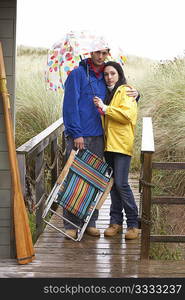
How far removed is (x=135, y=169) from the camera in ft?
30.4

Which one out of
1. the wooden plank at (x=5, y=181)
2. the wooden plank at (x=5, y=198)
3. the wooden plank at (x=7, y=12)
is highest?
the wooden plank at (x=7, y=12)

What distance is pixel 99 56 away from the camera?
17.8 feet

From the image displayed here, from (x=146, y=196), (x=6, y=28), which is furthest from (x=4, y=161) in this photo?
(x=146, y=196)

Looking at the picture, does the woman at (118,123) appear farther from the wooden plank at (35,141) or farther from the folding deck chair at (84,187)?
the wooden plank at (35,141)

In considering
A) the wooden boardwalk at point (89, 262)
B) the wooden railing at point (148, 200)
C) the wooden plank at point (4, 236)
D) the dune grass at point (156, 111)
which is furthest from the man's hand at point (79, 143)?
the dune grass at point (156, 111)

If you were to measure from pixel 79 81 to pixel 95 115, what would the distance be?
1.00 feet

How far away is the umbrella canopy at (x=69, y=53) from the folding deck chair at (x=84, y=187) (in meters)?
0.85

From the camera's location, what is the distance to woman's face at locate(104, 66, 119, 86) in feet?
17.8

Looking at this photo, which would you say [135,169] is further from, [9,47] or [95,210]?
[9,47]

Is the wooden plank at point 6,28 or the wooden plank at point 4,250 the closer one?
the wooden plank at point 6,28

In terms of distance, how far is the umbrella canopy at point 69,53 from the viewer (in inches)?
210

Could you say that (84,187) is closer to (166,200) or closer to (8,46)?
(166,200)

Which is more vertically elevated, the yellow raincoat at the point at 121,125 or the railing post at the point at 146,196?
the yellow raincoat at the point at 121,125

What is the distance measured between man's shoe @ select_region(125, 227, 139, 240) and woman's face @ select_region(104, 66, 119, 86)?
4.11ft
